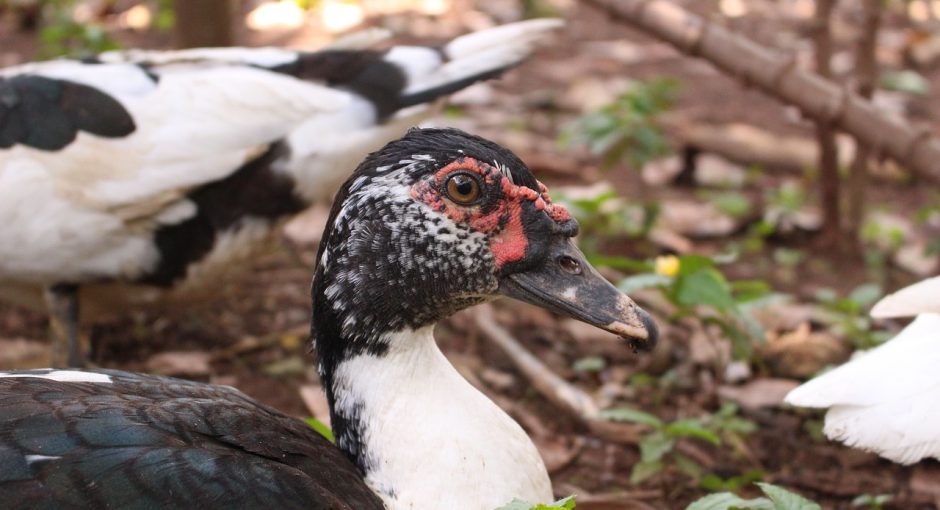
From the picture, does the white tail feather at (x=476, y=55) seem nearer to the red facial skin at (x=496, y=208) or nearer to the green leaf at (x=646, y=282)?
the green leaf at (x=646, y=282)

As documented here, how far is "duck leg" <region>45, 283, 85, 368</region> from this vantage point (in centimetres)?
337

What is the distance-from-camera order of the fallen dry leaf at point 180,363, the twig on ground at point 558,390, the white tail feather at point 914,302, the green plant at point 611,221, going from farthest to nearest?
the green plant at point 611,221, the fallen dry leaf at point 180,363, the twig on ground at point 558,390, the white tail feather at point 914,302

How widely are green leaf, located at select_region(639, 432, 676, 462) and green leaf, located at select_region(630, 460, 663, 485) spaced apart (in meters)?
0.02

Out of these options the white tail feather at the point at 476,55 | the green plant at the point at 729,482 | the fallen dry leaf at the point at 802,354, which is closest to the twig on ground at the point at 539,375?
the green plant at the point at 729,482

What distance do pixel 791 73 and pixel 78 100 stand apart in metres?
2.21

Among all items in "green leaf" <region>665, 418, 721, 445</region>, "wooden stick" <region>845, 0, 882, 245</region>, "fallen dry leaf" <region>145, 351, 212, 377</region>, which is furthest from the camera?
"wooden stick" <region>845, 0, 882, 245</region>

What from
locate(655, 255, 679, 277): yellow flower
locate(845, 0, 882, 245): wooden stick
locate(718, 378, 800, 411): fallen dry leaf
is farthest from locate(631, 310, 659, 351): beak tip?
locate(845, 0, 882, 245): wooden stick

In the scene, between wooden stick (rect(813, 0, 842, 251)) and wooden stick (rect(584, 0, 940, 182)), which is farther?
wooden stick (rect(813, 0, 842, 251))

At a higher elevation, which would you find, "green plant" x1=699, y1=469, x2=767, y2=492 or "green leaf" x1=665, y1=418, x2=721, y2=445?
"green leaf" x1=665, y1=418, x2=721, y2=445

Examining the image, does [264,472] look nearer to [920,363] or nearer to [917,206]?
[920,363]

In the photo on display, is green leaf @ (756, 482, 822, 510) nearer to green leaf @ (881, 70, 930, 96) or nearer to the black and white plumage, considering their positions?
the black and white plumage

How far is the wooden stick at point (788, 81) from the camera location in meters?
3.71

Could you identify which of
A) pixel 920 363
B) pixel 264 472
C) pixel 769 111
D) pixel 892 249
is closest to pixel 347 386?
pixel 264 472

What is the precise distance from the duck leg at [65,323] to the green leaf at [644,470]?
1.61 m
